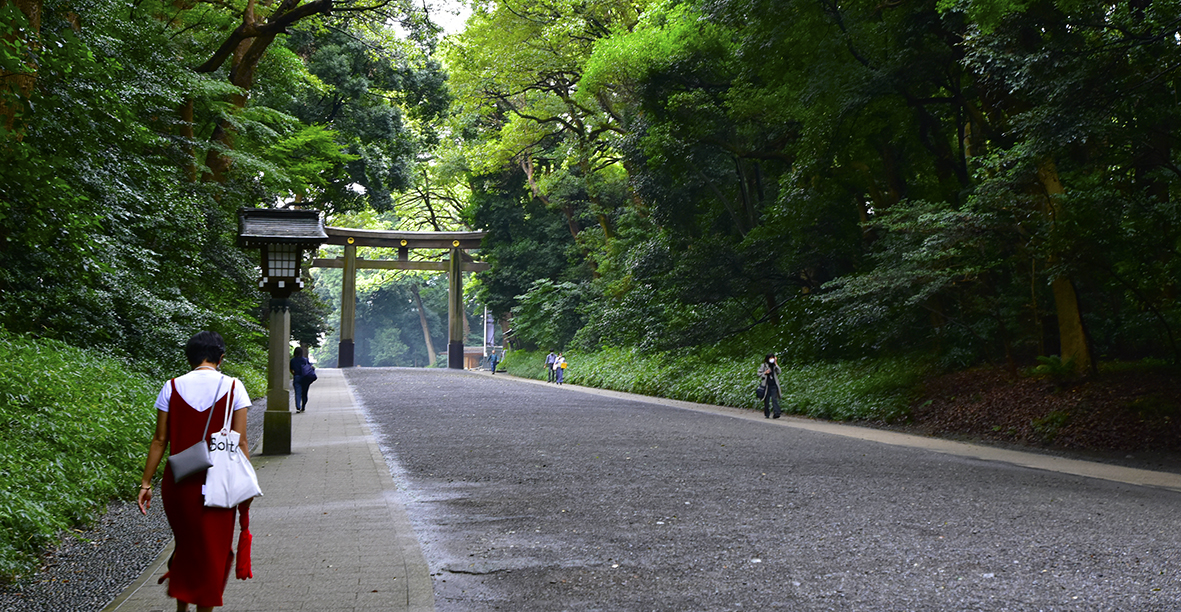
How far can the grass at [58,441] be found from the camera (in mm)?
5629

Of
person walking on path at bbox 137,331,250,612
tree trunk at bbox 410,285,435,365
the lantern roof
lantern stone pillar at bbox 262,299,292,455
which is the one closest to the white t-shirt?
person walking on path at bbox 137,331,250,612

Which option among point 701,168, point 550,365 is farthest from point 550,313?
point 701,168

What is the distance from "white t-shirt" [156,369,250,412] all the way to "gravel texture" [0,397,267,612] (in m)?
1.56

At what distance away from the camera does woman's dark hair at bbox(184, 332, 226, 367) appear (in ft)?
13.2

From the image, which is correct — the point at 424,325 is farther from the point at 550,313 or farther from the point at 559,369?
the point at 559,369

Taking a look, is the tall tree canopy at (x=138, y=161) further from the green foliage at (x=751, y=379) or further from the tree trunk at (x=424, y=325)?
the tree trunk at (x=424, y=325)

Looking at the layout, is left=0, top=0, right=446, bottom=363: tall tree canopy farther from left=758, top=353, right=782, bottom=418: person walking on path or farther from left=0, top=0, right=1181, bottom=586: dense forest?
left=758, top=353, right=782, bottom=418: person walking on path

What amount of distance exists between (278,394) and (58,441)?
3772 mm

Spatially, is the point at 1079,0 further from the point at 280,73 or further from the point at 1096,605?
the point at 280,73

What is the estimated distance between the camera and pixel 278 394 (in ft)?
36.6

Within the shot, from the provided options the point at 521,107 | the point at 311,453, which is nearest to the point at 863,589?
the point at 311,453

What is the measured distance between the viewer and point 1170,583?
505cm

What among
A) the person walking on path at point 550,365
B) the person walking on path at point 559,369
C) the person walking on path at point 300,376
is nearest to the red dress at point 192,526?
the person walking on path at point 300,376

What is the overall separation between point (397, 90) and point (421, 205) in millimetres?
23986
